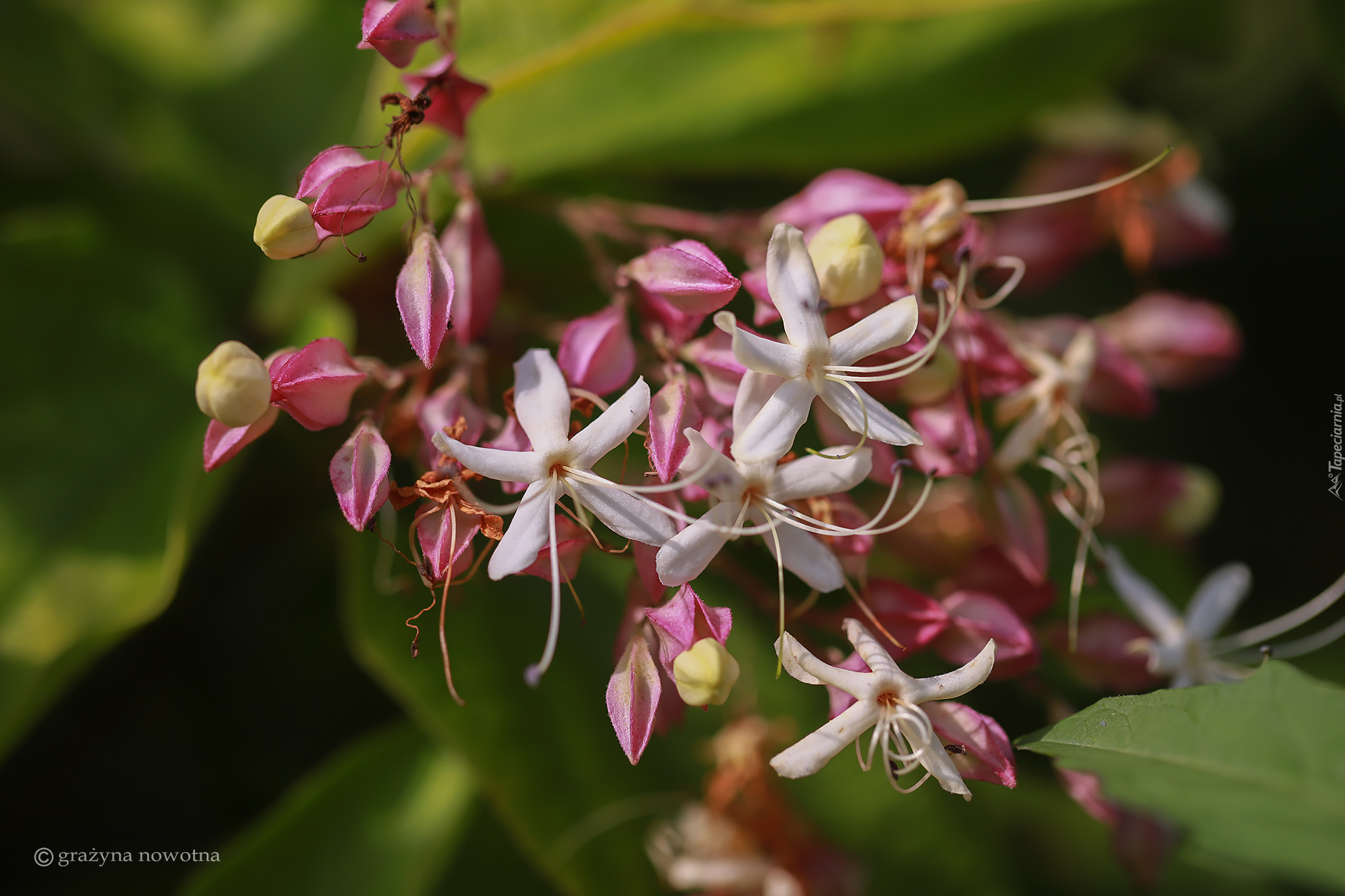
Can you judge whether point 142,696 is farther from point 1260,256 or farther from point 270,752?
point 1260,256

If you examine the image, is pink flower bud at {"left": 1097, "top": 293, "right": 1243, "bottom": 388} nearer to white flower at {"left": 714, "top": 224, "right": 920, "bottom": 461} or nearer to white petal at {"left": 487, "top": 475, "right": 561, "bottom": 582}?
white flower at {"left": 714, "top": 224, "right": 920, "bottom": 461}

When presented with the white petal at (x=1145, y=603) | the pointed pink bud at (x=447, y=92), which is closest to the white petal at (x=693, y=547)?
A: the pointed pink bud at (x=447, y=92)

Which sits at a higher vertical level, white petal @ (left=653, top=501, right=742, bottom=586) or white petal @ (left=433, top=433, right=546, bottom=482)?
white petal @ (left=433, top=433, right=546, bottom=482)

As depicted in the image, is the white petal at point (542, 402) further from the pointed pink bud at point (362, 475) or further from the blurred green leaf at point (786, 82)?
the blurred green leaf at point (786, 82)

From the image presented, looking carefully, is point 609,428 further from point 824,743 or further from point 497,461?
point 824,743

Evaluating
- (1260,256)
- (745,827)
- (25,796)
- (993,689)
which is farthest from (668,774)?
(1260,256)

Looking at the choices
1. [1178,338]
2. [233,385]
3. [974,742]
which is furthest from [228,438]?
[1178,338]

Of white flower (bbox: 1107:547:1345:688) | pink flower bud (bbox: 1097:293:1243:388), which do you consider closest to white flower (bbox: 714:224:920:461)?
white flower (bbox: 1107:547:1345:688)
